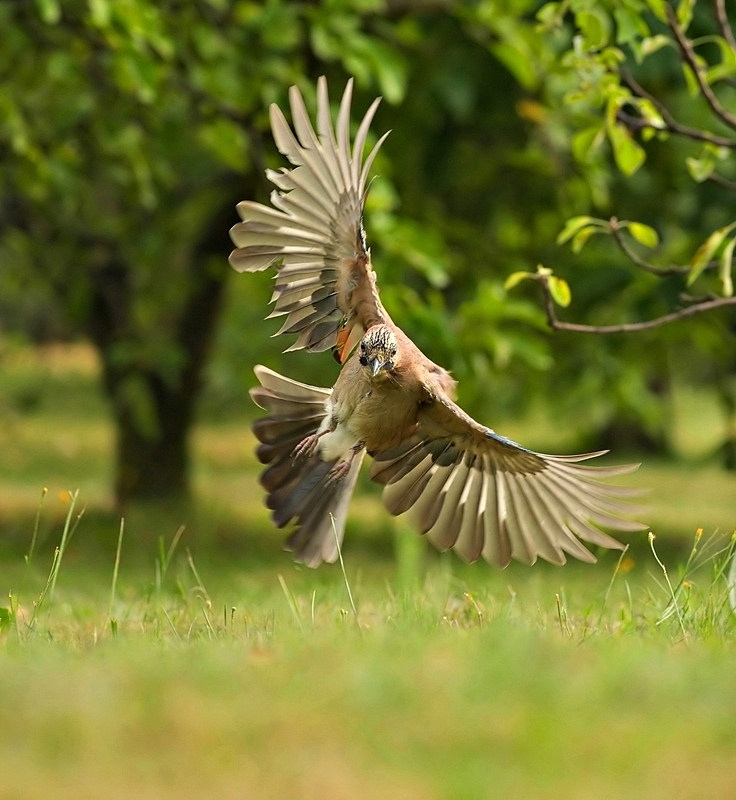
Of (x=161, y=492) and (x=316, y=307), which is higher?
(x=316, y=307)

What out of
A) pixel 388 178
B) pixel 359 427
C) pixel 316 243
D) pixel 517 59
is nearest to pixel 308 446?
pixel 359 427

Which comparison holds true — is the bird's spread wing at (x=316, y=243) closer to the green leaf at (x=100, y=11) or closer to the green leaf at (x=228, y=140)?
the green leaf at (x=100, y=11)

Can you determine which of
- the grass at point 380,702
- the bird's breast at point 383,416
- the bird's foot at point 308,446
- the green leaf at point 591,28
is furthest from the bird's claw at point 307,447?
the green leaf at point 591,28

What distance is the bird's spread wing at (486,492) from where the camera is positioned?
17.5 ft

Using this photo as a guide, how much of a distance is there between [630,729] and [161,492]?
31.4 ft

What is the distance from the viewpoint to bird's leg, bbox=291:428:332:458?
576 centimetres

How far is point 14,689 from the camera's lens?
3.00 meters

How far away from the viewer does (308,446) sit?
19.0 feet

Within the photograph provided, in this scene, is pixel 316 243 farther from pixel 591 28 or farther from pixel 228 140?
pixel 228 140

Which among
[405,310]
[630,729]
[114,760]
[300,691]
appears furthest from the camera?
[405,310]

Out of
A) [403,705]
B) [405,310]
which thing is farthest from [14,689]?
[405,310]

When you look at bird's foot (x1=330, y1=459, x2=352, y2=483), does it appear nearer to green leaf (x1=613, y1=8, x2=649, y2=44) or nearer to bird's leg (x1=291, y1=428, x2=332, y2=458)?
bird's leg (x1=291, y1=428, x2=332, y2=458)

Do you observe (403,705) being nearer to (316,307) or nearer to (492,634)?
(492,634)

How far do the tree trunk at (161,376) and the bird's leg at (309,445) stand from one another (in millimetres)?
5412
